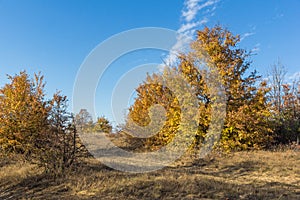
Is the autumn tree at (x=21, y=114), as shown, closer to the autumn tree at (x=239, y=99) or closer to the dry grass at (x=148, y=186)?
the dry grass at (x=148, y=186)

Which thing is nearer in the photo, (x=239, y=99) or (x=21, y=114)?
(x=21, y=114)

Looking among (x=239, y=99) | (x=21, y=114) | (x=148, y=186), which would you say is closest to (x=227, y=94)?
(x=239, y=99)

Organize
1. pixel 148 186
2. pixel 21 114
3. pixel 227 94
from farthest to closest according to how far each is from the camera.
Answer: pixel 227 94 → pixel 21 114 → pixel 148 186

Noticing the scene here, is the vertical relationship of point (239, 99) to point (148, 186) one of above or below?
above

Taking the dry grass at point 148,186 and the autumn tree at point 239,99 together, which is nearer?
the dry grass at point 148,186

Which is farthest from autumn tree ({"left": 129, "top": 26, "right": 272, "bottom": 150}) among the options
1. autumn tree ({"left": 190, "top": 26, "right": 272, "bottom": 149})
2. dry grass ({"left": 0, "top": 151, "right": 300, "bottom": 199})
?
dry grass ({"left": 0, "top": 151, "right": 300, "bottom": 199})

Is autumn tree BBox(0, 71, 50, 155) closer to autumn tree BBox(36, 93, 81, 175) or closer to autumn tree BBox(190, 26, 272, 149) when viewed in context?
autumn tree BBox(36, 93, 81, 175)

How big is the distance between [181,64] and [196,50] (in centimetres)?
141

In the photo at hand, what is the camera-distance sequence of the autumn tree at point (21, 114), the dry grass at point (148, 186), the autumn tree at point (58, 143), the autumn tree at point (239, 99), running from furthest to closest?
the autumn tree at point (239, 99)
the autumn tree at point (21, 114)
the autumn tree at point (58, 143)
the dry grass at point (148, 186)

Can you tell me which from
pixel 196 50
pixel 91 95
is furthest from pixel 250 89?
pixel 91 95

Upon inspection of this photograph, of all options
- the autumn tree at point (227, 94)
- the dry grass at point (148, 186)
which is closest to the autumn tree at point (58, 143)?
the dry grass at point (148, 186)

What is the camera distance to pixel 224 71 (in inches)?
538

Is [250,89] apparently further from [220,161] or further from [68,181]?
[68,181]

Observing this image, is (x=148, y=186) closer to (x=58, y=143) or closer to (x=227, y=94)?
(x=58, y=143)
